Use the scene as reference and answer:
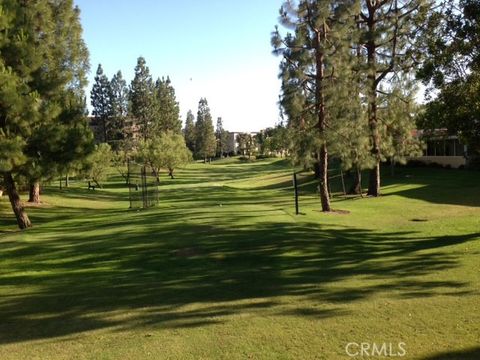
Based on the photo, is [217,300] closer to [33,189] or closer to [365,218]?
[365,218]

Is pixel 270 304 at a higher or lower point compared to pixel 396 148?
lower

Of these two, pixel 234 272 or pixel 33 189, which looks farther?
pixel 33 189

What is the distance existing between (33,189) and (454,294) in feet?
102

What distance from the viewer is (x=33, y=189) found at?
109 ft

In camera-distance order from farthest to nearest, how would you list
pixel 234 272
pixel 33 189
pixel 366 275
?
pixel 33 189 → pixel 234 272 → pixel 366 275

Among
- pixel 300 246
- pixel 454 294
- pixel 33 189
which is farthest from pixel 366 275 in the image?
pixel 33 189

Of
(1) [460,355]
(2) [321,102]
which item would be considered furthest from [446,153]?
(1) [460,355]

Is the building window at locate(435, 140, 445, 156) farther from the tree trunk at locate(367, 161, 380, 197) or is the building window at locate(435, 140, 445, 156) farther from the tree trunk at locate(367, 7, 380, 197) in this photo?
the tree trunk at locate(367, 7, 380, 197)

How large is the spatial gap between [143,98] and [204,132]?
3191 cm

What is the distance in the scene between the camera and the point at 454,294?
24.5ft

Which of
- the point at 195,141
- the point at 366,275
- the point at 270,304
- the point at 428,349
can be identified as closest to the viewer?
the point at 428,349

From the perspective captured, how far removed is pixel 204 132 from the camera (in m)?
116

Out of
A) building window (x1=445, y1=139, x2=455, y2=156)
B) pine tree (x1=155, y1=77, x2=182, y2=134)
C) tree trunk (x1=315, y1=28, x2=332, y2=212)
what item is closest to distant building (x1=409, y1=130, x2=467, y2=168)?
building window (x1=445, y1=139, x2=455, y2=156)

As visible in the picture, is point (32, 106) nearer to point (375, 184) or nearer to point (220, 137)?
point (375, 184)
